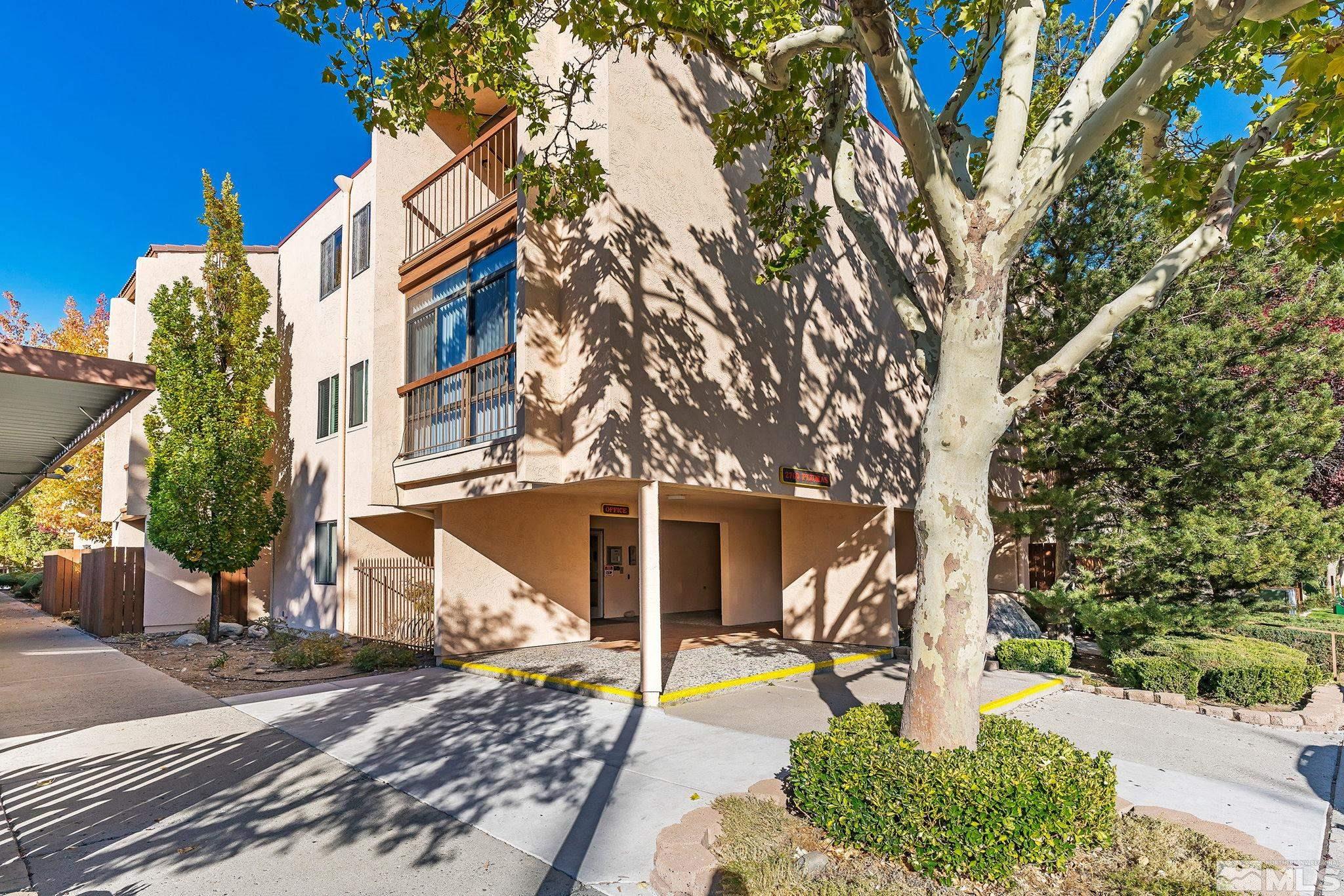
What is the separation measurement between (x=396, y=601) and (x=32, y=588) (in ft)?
89.9

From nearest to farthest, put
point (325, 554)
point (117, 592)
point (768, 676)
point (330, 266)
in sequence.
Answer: point (768, 676) → point (325, 554) → point (330, 266) → point (117, 592)

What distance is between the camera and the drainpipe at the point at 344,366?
15094mm

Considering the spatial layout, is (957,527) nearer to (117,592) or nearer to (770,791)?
(770,791)

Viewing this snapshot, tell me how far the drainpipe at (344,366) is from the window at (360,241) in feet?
0.22

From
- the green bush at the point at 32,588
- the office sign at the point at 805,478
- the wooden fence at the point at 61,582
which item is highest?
the office sign at the point at 805,478

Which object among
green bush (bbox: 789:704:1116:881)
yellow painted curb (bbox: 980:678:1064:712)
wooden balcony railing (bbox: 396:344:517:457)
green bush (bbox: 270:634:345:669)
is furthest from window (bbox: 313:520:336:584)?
green bush (bbox: 789:704:1116:881)

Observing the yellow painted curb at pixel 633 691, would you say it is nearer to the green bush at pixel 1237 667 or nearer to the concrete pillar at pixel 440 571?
the concrete pillar at pixel 440 571

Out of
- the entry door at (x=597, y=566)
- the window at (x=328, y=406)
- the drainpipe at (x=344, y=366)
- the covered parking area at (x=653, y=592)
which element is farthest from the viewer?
the entry door at (x=597, y=566)

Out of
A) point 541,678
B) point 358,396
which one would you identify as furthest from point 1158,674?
point 358,396

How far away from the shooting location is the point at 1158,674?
9.88 m

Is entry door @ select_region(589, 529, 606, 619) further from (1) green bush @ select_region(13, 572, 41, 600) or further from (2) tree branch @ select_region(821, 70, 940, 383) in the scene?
(1) green bush @ select_region(13, 572, 41, 600)

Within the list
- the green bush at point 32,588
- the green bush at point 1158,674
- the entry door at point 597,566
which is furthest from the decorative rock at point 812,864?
the green bush at point 32,588

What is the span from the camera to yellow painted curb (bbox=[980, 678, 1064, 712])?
923cm

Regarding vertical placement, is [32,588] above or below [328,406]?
below
